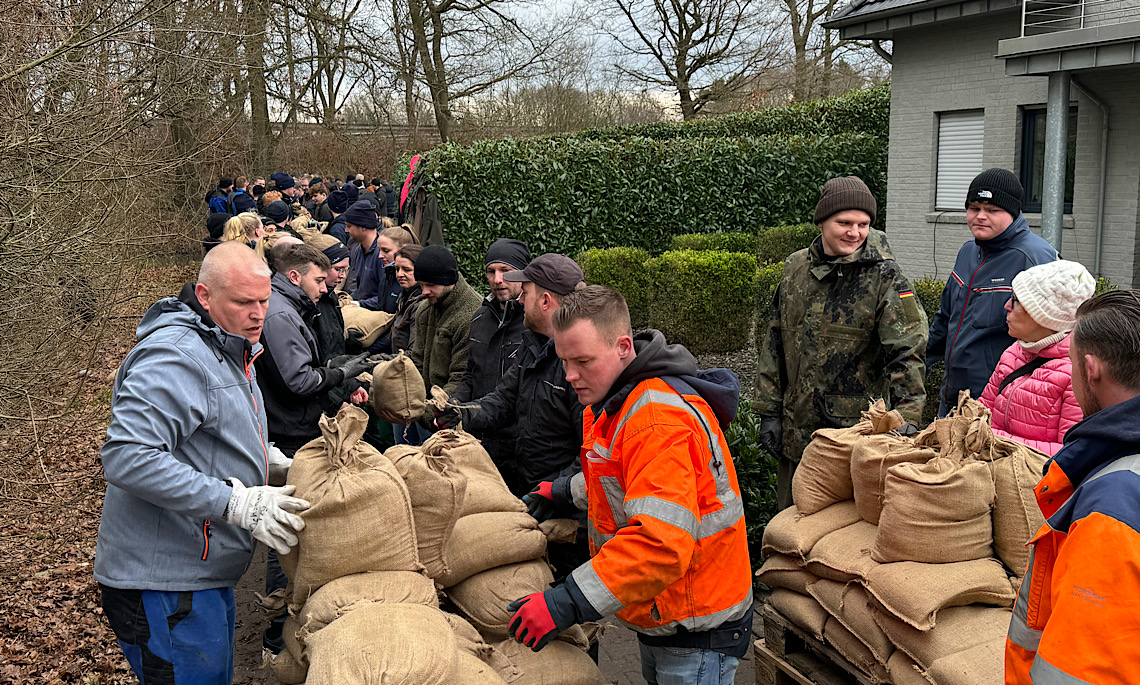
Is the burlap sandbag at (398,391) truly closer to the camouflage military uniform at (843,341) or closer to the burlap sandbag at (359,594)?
the burlap sandbag at (359,594)

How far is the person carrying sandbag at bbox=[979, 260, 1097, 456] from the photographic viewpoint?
129 inches

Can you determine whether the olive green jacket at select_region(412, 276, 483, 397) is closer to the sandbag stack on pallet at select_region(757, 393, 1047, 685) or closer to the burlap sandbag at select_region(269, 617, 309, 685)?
the burlap sandbag at select_region(269, 617, 309, 685)

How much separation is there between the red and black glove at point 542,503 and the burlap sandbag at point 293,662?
1.06 meters

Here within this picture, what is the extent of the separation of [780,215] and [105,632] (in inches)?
503

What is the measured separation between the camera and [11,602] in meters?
5.57

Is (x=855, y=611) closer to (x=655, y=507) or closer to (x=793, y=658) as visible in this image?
(x=793, y=658)

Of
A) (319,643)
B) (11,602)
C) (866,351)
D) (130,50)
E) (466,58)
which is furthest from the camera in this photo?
(466,58)

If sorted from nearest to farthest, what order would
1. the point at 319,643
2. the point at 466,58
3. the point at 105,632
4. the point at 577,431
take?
the point at 319,643 → the point at 577,431 → the point at 105,632 → the point at 466,58

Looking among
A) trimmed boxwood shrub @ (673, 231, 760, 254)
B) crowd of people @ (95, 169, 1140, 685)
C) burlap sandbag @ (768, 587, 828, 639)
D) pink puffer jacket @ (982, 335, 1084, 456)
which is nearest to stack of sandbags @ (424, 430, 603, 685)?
crowd of people @ (95, 169, 1140, 685)

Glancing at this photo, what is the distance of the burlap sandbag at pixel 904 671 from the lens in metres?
2.69

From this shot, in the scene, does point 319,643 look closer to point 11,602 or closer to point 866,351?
point 866,351

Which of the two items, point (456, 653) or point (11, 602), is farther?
point (11, 602)

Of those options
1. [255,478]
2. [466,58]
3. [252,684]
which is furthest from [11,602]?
[466,58]

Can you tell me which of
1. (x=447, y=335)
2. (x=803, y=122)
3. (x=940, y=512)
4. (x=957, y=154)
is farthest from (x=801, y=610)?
(x=803, y=122)
